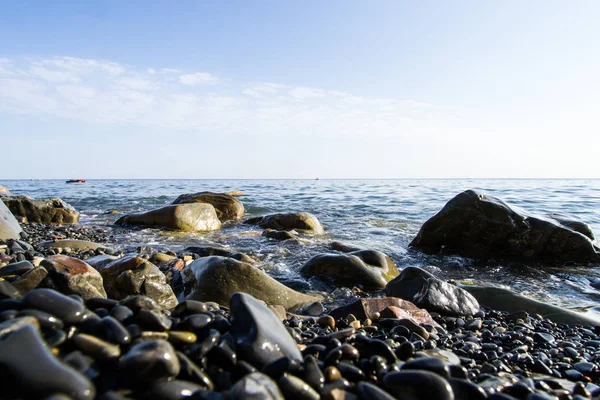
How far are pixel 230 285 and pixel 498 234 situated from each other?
226 inches

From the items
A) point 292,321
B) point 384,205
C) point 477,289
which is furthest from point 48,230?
point 384,205

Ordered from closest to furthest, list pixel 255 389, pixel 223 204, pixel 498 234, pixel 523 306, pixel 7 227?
pixel 255 389 < pixel 523 306 < pixel 7 227 < pixel 498 234 < pixel 223 204

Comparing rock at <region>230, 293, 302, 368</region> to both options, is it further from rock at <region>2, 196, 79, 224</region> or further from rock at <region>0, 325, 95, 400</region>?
rock at <region>2, 196, 79, 224</region>

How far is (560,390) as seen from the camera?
210 centimetres

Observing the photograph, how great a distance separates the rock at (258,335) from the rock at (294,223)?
7.46 meters

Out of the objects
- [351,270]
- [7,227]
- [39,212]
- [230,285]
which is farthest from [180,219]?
[230,285]

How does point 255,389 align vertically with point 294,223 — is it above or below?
above

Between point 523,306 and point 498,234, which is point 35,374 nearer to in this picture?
point 523,306

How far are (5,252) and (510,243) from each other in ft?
27.3

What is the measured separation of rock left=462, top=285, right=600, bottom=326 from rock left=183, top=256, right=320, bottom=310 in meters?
1.98

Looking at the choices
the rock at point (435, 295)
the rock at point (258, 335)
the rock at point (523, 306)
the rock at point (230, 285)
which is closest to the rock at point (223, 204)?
the rock at point (230, 285)

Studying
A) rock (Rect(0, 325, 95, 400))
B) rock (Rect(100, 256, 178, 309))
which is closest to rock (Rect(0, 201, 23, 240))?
rock (Rect(100, 256, 178, 309))

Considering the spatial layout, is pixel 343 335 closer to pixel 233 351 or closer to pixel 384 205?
pixel 233 351

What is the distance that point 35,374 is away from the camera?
1272 mm
